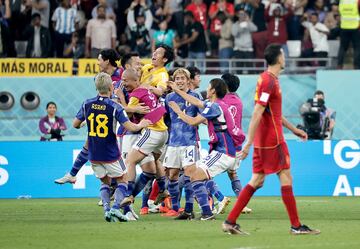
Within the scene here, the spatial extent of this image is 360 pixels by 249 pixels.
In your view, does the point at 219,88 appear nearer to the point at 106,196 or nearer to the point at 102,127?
the point at 102,127

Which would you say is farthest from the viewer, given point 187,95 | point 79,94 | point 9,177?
point 79,94

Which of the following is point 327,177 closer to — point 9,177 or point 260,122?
point 9,177

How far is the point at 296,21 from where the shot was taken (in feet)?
101

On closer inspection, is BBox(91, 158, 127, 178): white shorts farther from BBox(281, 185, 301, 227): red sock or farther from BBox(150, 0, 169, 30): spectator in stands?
BBox(150, 0, 169, 30): spectator in stands

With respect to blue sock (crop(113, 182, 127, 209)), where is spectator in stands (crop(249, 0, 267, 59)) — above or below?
above

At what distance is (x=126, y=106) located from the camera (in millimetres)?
17578

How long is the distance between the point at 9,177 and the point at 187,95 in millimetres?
8374

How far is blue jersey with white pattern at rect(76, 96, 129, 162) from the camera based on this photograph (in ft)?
52.6

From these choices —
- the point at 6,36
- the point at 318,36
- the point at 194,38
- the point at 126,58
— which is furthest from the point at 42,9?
the point at 126,58

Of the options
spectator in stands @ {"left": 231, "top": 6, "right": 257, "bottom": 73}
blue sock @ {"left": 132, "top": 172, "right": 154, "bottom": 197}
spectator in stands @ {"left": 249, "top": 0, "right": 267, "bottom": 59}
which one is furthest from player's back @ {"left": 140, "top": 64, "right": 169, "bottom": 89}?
spectator in stands @ {"left": 249, "top": 0, "right": 267, "bottom": 59}

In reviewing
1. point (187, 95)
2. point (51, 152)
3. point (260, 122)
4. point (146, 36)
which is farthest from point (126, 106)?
point (146, 36)

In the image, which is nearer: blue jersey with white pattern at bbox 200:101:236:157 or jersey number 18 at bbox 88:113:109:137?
jersey number 18 at bbox 88:113:109:137

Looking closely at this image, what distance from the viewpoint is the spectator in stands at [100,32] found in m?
29.8

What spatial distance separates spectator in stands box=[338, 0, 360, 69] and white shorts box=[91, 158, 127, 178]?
14.5m
